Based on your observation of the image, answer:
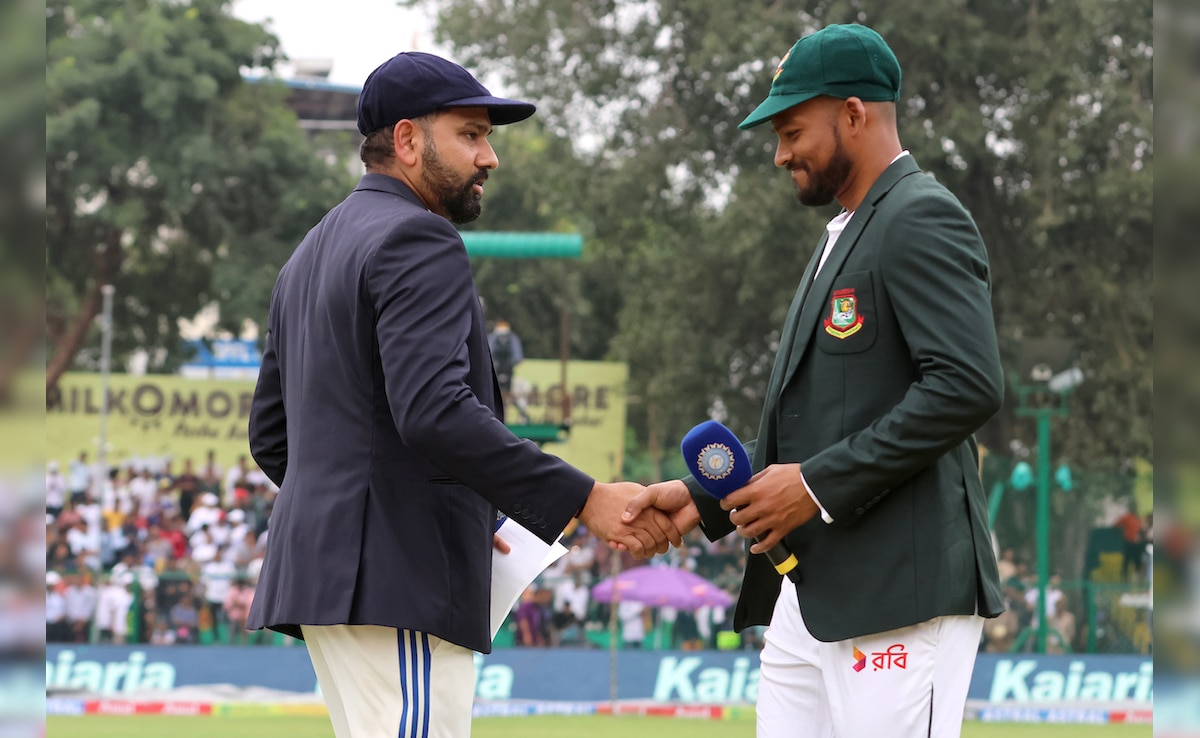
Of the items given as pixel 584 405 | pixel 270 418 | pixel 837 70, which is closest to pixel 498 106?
pixel 837 70

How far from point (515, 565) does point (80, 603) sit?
43.6ft

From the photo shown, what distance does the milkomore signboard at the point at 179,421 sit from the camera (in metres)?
18.9

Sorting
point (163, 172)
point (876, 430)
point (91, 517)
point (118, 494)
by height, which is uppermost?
point (163, 172)

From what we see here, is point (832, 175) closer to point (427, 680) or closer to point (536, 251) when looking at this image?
point (427, 680)

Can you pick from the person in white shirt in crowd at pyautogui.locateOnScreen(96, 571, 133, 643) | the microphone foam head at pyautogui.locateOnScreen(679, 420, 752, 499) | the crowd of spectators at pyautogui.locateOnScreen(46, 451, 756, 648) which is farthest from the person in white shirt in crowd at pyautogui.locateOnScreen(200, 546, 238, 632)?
the microphone foam head at pyautogui.locateOnScreen(679, 420, 752, 499)

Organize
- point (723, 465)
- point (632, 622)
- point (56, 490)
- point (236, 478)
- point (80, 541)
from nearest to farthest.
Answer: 1. point (723, 465)
2. point (632, 622)
3. point (80, 541)
4. point (56, 490)
5. point (236, 478)

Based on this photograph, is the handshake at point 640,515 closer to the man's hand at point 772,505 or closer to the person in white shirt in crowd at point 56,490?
the man's hand at point 772,505

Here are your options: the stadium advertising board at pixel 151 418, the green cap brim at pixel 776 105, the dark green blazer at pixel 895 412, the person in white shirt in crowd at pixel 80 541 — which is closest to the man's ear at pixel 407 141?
the green cap brim at pixel 776 105

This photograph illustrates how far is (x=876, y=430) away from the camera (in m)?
3.15

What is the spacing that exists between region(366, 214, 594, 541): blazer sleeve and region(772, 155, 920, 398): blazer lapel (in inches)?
24.2

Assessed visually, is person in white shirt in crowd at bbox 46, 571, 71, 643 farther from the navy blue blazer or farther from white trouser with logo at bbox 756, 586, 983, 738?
white trouser with logo at bbox 756, 586, 983, 738

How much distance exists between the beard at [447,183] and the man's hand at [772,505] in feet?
3.19

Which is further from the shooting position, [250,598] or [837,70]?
[250,598]

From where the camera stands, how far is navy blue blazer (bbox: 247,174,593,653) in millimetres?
3162
